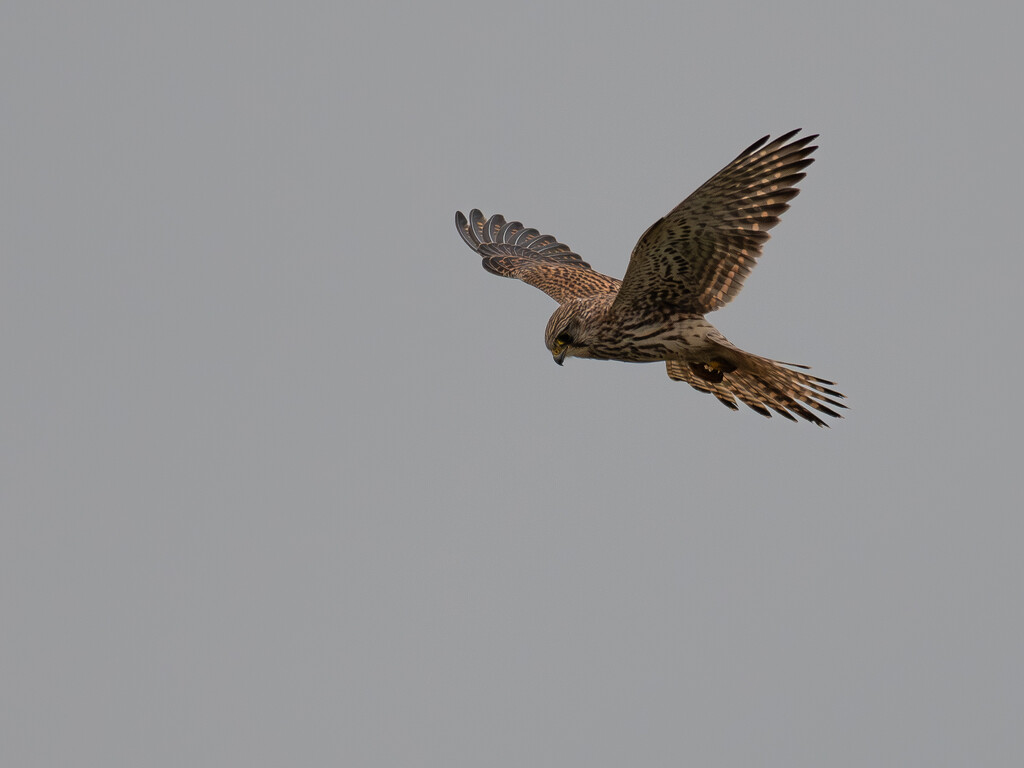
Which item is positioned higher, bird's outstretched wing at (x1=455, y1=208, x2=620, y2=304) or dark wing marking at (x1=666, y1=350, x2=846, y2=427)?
bird's outstretched wing at (x1=455, y1=208, x2=620, y2=304)

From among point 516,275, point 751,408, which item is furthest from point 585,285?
point 751,408

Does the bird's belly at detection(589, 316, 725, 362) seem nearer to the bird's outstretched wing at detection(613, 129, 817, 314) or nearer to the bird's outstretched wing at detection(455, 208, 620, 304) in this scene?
the bird's outstretched wing at detection(613, 129, 817, 314)

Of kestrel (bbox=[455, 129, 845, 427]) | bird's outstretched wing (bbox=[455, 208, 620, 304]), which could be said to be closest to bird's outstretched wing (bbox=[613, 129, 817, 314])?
kestrel (bbox=[455, 129, 845, 427])

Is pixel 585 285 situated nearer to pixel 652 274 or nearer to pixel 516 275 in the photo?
pixel 516 275

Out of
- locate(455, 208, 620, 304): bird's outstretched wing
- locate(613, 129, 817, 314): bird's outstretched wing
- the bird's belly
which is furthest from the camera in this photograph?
locate(455, 208, 620, 304): bird's outstretched wing

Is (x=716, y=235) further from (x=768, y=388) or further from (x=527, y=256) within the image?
(x=527, y=256)

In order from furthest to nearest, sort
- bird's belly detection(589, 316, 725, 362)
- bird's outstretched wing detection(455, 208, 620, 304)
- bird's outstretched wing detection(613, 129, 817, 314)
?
bird's outstretched wing detection(455, 208, 620, 304), bird's belly detection(589, 316, 725, 362), bird's outstretched wing detection(613, 129, 817, 314)

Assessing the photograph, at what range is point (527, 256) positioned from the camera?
15281 millimetres

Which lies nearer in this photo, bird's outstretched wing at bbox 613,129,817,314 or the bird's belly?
bird's outstretched wing at bbox 613,129,817,314

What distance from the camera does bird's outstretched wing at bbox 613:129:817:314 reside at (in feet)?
32.9

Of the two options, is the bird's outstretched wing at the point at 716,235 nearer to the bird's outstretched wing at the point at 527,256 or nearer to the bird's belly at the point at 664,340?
the bird's belly at the point at 664,340

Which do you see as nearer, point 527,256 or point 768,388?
point 768,388

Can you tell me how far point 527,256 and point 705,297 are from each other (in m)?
4.75

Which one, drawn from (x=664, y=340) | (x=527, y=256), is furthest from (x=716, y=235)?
(x=527, y=256)
